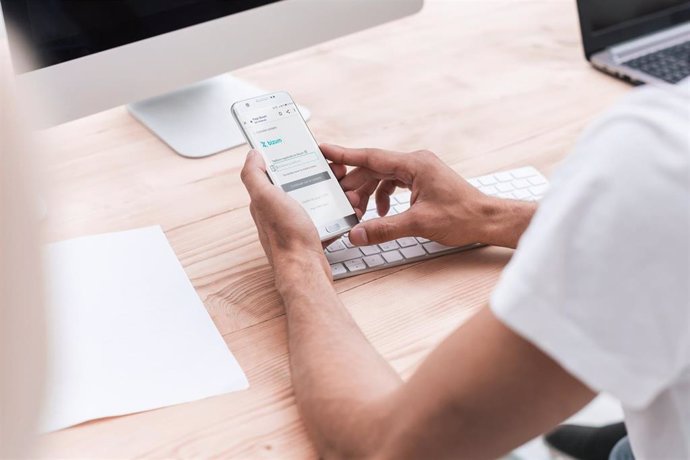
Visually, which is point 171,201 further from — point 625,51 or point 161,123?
point 625,51

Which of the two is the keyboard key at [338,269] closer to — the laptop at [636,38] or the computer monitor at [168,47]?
the computer monitor at [168,47]

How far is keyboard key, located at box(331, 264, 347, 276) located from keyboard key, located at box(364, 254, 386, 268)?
2 cm

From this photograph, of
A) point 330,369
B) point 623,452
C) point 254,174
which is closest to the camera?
point 330,369

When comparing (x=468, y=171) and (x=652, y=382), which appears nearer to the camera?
(x=652, y=382)

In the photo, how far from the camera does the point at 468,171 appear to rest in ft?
3.06

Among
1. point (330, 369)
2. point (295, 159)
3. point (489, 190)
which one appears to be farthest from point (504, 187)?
point (330, 369)

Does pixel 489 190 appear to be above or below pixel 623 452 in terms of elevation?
above

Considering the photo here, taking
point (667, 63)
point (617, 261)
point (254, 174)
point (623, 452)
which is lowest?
point (623, 452)

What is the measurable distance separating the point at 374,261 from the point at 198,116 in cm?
38

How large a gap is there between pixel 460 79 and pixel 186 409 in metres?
0.69

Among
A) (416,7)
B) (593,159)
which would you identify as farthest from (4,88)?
(416,7)

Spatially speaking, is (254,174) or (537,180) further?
(537,180)

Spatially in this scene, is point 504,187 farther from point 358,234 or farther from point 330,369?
point 330,369

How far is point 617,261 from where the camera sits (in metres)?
0.44
